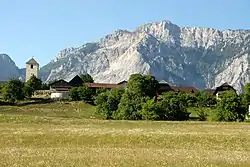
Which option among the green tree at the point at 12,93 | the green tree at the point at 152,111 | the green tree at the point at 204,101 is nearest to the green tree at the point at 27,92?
the green tree at the point at 12,93

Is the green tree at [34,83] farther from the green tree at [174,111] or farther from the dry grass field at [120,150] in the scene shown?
the dry grass field at [120,150]

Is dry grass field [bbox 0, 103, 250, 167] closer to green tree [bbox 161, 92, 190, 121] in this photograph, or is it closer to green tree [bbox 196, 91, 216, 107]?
green tree [bbox 161, 92, 190, 121]

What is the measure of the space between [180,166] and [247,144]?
52.7 feet

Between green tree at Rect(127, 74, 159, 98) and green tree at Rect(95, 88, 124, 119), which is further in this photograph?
green tree at Rect(127, 74, 159, 98)

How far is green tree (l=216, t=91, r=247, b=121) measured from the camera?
102 meters

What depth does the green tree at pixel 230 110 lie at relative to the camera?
102438 millimetres

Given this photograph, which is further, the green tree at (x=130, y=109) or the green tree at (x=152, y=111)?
the green tree at (x=130, y=109)

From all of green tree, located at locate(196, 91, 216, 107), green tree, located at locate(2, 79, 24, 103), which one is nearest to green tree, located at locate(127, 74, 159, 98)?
green tree, located at locate(196, 91, 216, 107)

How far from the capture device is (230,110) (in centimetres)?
10400

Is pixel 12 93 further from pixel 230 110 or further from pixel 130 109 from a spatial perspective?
pixel 230 110

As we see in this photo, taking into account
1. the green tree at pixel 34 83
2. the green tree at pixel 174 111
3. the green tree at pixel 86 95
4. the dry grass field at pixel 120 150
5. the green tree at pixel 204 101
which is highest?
the green tree at pixel 34 83

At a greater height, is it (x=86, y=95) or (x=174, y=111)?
(x=86, y=95)

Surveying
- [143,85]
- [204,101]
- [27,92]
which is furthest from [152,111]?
[27,92]

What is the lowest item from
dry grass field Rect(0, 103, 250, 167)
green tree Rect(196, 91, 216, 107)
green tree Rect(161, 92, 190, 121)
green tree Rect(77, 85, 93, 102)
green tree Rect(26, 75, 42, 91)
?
dry grass field Rect(0, 103, 250, 167)
